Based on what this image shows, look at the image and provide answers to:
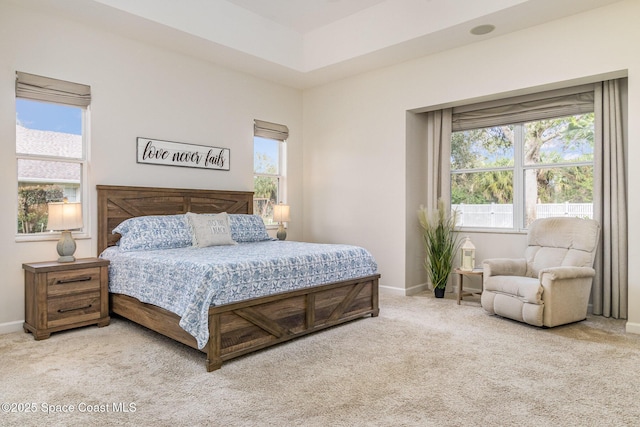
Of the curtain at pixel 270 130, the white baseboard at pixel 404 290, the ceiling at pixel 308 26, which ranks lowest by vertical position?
the white baseboard at pixel 404 290

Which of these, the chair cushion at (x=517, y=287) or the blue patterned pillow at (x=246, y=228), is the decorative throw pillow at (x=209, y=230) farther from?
the chair cushion at (x=517, y=287)

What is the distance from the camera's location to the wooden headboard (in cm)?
432

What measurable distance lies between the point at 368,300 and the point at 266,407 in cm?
207

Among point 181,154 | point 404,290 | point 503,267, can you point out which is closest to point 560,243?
point 503,267

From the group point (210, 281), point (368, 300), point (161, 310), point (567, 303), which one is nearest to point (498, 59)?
point (567, 303)

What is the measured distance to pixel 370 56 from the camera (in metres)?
5.12

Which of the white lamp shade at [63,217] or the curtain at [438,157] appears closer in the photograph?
the white lamp shade at [63,217]

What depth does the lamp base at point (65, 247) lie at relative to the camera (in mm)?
3756

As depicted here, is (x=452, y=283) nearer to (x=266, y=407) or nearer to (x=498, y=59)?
(x=498, y=59)

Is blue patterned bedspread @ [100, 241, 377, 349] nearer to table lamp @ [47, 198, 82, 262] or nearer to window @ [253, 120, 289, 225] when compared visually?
table lamp @ [47, 198, 82, 262]

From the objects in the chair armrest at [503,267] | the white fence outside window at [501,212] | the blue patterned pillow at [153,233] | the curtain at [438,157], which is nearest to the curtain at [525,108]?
the curtain at [438,157]

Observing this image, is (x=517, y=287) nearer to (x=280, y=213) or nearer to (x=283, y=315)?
(x=283, y=315)

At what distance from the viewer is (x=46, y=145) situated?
4051 millimetres

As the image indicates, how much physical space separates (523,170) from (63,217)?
487 centimetres
